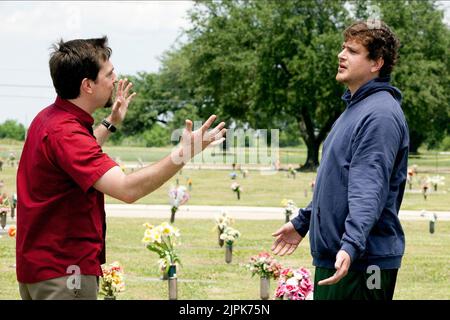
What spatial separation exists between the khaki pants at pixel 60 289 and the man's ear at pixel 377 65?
163cm

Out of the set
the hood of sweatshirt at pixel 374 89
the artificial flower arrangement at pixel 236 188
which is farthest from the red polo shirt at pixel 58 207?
the artificial flower arrangement at pixel 236 188

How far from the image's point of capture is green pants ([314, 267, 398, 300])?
12.4 ft

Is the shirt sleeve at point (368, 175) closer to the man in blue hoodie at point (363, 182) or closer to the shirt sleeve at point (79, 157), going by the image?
the man in blue hoodie at point (363, 182)

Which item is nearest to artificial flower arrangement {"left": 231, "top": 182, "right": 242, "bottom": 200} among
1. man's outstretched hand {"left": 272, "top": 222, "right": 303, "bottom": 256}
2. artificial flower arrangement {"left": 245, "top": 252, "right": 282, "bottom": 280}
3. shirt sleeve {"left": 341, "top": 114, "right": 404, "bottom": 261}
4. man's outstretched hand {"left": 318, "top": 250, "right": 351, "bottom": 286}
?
artificial flower arrangement {"left": 245, "top": 252, "right": 282, "bottom": 280}

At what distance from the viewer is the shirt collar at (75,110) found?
11.2 ft

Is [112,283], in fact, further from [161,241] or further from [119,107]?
[119,107]

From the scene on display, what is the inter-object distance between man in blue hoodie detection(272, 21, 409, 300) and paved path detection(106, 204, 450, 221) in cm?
1290

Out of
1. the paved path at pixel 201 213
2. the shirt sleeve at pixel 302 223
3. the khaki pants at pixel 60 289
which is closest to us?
the khaki pants at pixel 60 289

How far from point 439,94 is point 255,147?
12.6 metres

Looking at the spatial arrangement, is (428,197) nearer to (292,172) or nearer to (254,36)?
(292,172)

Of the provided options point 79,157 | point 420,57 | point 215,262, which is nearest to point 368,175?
point 79,157

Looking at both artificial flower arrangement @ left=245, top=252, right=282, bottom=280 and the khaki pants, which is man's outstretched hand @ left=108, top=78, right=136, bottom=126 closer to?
the khaki pants

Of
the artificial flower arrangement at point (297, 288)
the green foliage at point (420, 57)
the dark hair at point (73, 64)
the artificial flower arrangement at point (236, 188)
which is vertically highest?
the green foliage at point (420, 57)

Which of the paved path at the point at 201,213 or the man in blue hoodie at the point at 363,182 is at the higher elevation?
the man in blue hoodie at the point at 363,182
